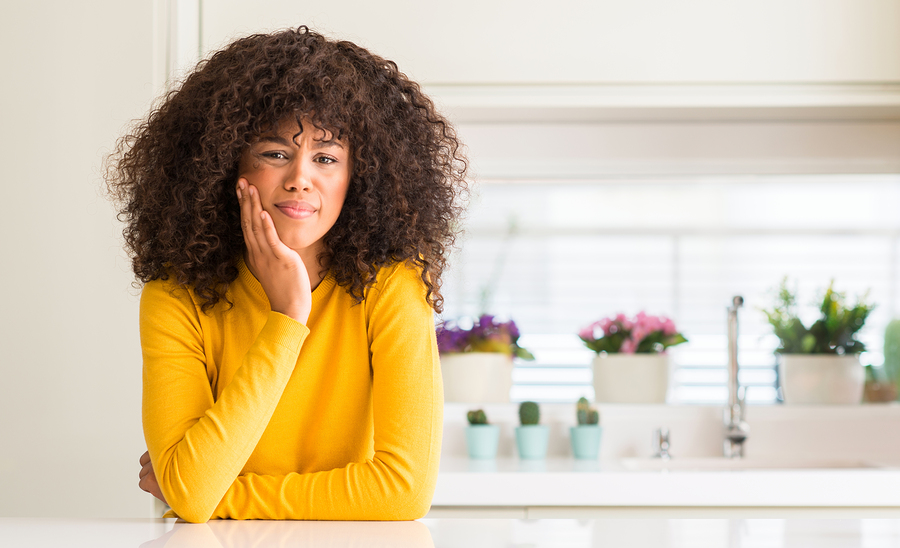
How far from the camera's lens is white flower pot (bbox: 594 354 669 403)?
2090 millimetres

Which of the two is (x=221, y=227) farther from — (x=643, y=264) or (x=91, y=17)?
(x=643, y=264)

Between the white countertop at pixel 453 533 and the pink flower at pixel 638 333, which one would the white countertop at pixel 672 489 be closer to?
the pink flower at pixel 638 333

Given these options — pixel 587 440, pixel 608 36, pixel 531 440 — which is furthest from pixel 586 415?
pixel 608 36

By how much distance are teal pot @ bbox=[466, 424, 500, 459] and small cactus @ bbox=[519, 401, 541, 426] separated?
7 cm

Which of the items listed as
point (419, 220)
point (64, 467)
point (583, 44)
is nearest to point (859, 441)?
point (583, 44)

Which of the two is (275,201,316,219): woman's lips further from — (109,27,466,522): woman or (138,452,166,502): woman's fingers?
(138,452,166,502): woman's fingers

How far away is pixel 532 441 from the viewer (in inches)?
73.8

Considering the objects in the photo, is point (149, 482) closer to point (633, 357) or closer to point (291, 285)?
point (291, 285)

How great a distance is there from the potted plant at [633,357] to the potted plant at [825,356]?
327 mm

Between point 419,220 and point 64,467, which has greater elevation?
point 419,220

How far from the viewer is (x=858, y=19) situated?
5.98 feet

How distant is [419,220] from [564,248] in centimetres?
124

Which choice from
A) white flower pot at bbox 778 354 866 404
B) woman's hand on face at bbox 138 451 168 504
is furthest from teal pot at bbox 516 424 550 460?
woman's hand on face at bbox 138 451 168 504

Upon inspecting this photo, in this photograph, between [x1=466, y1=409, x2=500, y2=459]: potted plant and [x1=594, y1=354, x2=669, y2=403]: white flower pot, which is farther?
[x1=594, y1=354, x2=669, y2=403]: white flower pot
